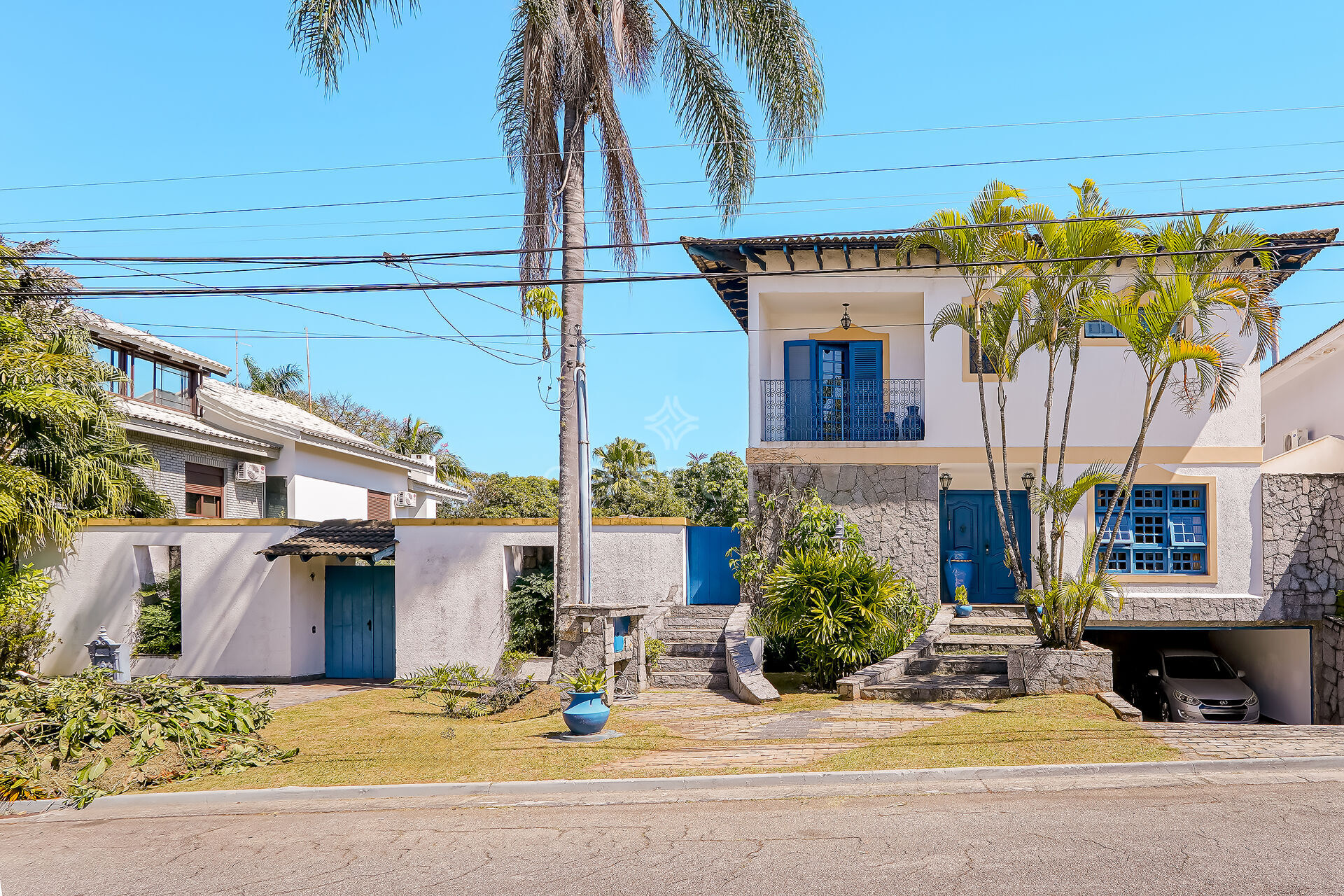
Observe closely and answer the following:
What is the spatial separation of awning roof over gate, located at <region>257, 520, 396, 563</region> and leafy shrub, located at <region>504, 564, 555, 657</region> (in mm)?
2383

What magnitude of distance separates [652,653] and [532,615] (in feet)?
9.02

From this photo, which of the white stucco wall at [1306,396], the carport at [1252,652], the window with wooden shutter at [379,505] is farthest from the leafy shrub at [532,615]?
the white stucco wall at [1306,396]

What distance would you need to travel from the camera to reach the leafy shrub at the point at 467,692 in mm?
13133

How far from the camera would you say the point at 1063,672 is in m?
13.0

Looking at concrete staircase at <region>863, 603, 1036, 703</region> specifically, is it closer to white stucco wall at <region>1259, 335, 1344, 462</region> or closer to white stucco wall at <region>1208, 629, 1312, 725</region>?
white stucco wall at <region>1208, 629, 1312, 725</region>

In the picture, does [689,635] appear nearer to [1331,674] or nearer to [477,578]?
[477,578]

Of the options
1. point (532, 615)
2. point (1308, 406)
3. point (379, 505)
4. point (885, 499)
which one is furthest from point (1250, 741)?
point (379, 505)

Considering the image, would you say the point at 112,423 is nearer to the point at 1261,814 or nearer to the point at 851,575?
the point at 851,575

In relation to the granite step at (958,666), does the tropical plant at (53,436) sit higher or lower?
higher

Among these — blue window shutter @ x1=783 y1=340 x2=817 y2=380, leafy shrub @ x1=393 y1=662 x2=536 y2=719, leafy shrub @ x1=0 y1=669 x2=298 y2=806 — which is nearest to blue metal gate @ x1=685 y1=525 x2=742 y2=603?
blue window shutter @ x1=783 y1=340 x2=817 y2=380

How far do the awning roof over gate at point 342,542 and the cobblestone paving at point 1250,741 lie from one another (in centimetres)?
1202

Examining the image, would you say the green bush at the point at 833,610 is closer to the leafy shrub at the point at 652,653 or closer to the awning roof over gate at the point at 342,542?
the leafy shrub at the point at 652,653

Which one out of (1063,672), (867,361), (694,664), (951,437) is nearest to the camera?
(1063,672)

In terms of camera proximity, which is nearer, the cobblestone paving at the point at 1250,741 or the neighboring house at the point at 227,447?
the cobblestone paving at the point at 1250,741
